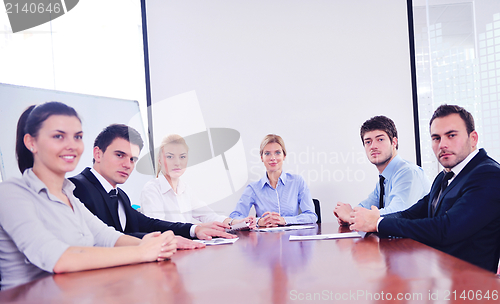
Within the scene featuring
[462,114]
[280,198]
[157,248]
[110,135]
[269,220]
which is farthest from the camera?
[280,198]

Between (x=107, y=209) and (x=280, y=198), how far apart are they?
1787 mm

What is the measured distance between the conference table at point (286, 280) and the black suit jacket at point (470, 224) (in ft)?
0.73

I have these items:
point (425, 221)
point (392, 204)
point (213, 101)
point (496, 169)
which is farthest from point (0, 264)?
point (213, 101)

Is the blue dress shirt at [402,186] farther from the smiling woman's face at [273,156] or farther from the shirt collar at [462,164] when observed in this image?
the smiling woman's face at [273,156]

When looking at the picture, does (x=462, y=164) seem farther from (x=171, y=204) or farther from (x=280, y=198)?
(x=171, y=204)

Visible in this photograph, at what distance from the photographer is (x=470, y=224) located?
1.60m

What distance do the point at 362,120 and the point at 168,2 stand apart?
262cm

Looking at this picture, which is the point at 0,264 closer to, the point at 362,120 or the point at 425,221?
the point at 425,221

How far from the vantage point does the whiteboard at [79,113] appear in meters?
2.59

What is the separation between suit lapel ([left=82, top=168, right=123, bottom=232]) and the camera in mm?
2061

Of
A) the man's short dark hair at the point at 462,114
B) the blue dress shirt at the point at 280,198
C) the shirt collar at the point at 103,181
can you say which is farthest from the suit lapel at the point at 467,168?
the shirt collar at the point at 103,181

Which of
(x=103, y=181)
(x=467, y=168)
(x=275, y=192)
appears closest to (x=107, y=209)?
(x=103, y=181)

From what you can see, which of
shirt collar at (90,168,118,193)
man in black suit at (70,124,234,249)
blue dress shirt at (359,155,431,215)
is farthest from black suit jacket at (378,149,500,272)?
shirt collar at (90,168,118,193)

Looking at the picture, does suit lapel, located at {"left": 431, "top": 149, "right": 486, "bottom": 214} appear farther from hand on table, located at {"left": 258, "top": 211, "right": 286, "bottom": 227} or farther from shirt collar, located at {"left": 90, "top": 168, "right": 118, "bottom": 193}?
shirt collar, located at {"left": 90, "top": 168, "right": 118, "bottom": 193}
